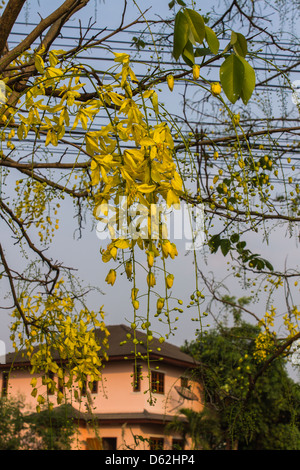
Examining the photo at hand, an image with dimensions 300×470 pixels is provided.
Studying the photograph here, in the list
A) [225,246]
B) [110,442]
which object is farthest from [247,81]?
[110,442]

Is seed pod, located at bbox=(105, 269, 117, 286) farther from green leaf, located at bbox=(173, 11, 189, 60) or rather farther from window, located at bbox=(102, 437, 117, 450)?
window, located at bbox=(102, 437, 117, 450)

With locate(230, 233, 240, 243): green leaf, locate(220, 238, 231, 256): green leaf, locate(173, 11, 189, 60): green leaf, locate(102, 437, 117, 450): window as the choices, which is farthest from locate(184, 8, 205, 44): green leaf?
locate(102, 437, 117, 450): window

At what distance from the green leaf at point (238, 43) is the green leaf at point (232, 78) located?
0.09ft

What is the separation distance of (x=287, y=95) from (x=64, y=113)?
228 centimetres

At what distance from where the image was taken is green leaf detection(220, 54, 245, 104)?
34.6 inches

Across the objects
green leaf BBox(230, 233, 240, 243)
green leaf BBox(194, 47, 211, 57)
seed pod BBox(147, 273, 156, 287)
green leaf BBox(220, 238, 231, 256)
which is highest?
green leaf BBox(230, 233, 240, 243)

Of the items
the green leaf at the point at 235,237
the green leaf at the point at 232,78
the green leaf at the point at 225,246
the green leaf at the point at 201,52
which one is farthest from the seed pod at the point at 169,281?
the green leaf at the point at 235,237

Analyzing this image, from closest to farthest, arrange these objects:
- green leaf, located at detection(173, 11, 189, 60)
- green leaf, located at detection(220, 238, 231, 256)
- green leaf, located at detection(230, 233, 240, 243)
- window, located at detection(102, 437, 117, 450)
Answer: green leaf, located at detection(173, 11, 189, 60) → green leaf, located at detection(220, 238, 231, 256) → green leaf, located at detection(230, 233, 240, 243) → window, located at detection(102, 437, 117, 450)

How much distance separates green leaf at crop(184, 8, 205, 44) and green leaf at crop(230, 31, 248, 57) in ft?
0.18

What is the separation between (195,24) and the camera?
88 cm

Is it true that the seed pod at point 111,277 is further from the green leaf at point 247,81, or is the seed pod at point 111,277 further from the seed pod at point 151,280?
the green leaf at point 247,81

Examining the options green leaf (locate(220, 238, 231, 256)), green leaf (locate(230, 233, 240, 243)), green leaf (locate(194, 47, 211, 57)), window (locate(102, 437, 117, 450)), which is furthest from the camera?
window (locate(102, 437, 117, 450))

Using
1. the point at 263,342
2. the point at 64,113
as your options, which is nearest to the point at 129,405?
the point at 263,342

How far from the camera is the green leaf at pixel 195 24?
88cm
